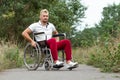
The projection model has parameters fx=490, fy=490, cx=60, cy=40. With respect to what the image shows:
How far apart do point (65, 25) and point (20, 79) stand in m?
36.5

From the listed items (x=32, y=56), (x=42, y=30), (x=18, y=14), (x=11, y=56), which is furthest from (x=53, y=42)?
(x=18, y=14)

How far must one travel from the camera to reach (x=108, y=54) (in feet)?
34.6

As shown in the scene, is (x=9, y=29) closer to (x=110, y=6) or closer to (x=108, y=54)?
(x=108, y=54)

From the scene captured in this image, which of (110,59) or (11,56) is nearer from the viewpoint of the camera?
(110,59)

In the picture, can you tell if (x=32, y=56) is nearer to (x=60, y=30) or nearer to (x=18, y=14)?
(x=18, y=14)

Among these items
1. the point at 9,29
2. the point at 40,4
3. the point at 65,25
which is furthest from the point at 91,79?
the point at 65,25

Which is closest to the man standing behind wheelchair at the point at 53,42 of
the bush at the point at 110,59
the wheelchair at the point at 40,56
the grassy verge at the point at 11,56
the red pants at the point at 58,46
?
the red pants at the point at 58,46

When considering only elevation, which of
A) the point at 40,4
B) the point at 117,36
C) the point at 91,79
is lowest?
the point at 91,79

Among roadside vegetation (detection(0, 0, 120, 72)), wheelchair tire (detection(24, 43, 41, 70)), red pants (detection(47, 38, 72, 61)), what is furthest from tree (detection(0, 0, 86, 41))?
red pants (detection(47, 38, 72, 61))

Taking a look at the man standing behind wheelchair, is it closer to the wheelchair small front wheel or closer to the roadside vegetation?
the wheelchair small front wheel

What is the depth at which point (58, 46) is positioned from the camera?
10.8m

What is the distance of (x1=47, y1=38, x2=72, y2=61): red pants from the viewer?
10.6 meters

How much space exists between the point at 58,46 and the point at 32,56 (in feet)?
2.38

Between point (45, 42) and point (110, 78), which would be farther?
point (45, 42)
